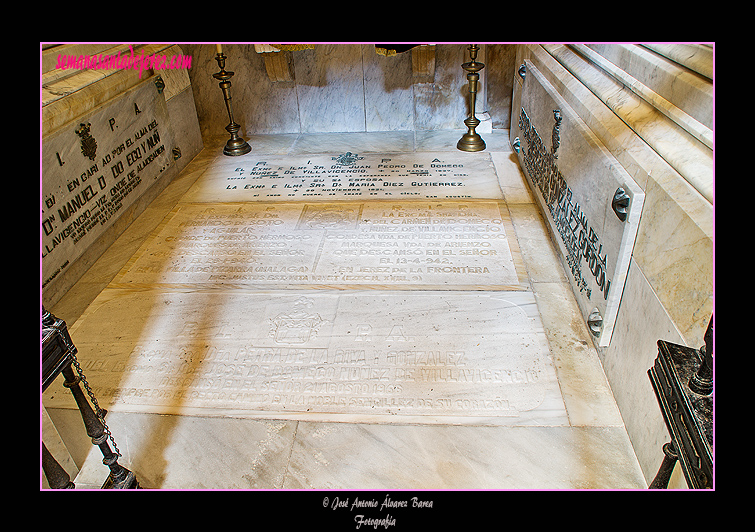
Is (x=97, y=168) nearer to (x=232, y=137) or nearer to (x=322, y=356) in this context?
(x=232, y=137)

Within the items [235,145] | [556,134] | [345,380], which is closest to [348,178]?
[235,145]

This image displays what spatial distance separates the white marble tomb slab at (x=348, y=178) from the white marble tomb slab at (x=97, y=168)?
461mm

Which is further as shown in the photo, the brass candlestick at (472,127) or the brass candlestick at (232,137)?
the brass candlestick at (232,137)

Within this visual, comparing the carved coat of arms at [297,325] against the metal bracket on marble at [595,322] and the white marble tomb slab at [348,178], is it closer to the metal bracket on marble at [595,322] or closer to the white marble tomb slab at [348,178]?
the metal bracket on marble at [595,322]

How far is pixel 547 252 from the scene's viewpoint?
320 centimetres

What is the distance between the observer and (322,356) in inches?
95.8

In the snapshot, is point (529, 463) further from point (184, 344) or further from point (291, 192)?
point (291, 192)

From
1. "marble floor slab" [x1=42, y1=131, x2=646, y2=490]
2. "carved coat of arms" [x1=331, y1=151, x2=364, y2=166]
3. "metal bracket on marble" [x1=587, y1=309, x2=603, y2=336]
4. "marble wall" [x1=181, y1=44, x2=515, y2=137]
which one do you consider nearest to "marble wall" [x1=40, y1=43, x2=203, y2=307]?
"marble floor slab" [x1=42, y1=131, x2=646, y2=490]

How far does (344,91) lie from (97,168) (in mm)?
2891

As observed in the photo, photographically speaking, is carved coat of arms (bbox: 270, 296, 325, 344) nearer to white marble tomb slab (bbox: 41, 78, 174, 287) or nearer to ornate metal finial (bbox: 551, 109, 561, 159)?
white marble tomb slab (bbox: 41, 78, 174, 287)

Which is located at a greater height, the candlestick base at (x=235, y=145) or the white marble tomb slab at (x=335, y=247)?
the candlestick base at (x=235, y=145)

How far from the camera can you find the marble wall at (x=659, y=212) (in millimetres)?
1535

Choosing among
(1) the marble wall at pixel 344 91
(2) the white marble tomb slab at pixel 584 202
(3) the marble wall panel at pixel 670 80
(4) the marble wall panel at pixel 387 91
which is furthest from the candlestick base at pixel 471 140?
(3) the marble wall panel at pixel 670 80

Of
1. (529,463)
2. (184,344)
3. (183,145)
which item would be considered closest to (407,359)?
(529,463)
